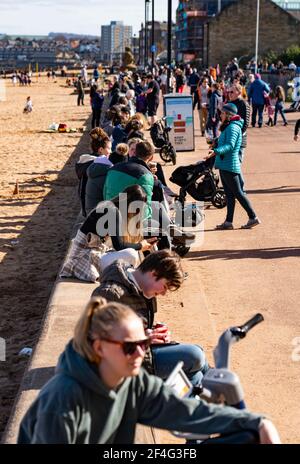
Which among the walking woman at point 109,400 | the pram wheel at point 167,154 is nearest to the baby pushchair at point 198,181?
the pram wheel at point 167,154

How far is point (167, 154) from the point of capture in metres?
19.9

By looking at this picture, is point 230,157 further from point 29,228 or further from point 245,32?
point 245,32

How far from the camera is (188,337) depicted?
8.07 m

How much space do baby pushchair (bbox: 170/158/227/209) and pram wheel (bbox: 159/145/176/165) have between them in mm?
5751

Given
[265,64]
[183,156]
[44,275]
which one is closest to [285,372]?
[44,275]

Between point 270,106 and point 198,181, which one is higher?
point 198,181

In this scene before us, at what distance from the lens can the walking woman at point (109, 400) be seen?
→ 12.1 feet

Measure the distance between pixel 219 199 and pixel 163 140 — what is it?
6.42 metres

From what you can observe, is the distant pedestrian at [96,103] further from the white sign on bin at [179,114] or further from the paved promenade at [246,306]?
the paved promenade at [246,306]

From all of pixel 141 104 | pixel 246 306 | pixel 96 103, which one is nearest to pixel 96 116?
pixel 96 103

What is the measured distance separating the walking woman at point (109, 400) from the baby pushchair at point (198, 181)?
9255 millimetres
